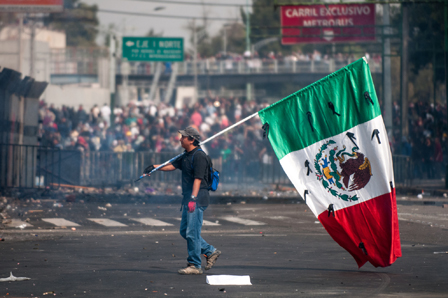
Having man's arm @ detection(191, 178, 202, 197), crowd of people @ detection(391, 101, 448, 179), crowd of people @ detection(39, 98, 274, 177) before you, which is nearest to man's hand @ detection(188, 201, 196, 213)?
man's arm @ detection(191, 178, 202, 197)

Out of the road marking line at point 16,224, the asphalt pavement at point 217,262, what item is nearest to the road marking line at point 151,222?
the asphalt pavement at point 217,262

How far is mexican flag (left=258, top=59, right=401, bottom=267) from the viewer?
8.91m

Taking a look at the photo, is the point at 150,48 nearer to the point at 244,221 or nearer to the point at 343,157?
the point at 244,221

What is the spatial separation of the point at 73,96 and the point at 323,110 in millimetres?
45717

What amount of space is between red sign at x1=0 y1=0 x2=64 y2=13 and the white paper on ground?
3394cm

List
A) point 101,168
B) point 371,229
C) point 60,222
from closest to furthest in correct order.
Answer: point 371,229 < point 60,222 < point 101,168

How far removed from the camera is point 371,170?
8.98 meters

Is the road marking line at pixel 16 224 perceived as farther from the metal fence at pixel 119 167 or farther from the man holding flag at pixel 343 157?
the metal fence at pixel 119 167

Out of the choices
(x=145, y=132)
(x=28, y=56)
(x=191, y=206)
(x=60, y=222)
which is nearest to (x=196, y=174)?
(x=191, y=206)

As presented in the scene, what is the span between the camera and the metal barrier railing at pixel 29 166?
888 inches

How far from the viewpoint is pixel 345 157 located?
29.8ft

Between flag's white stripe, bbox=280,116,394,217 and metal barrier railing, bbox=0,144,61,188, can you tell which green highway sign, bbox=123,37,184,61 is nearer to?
metal barrier railing, bbox=0,144,61,188

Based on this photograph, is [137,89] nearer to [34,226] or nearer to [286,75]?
[286,75]

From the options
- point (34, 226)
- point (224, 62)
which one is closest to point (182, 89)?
point (224, 62)
